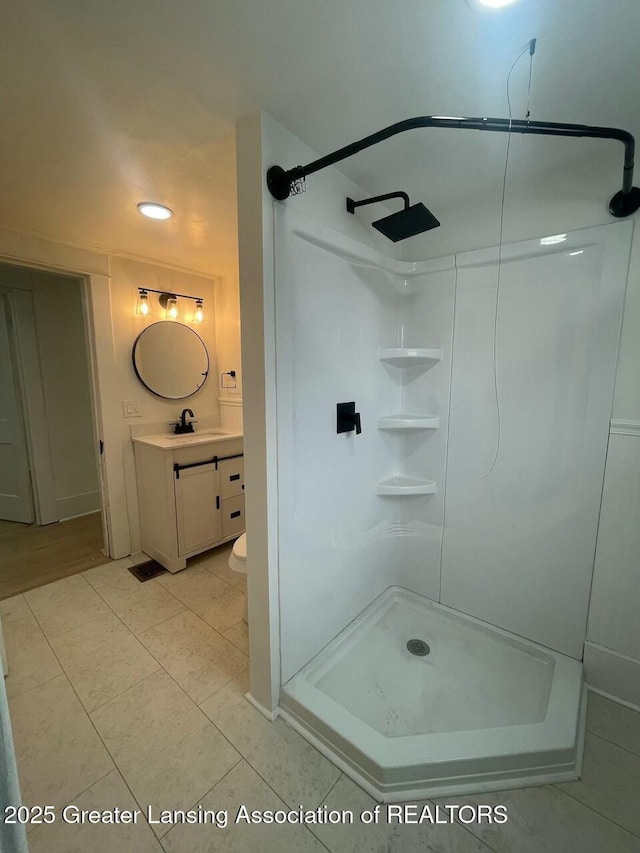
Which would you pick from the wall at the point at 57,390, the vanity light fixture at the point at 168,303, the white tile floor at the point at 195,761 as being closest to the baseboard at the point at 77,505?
the wall at the point at 57,390

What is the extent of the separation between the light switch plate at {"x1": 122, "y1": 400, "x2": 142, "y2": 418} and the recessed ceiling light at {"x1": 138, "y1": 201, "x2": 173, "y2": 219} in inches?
51.0

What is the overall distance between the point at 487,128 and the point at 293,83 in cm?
61

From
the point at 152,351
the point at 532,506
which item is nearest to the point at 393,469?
the point at 532,506

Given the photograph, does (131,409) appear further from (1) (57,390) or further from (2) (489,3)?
(2) (489,3)

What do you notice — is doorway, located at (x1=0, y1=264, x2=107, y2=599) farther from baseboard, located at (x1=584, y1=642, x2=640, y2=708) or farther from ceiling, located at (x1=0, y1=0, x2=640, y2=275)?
baseboard, located at (x1=584, y1=642, x2=640, y2=708)

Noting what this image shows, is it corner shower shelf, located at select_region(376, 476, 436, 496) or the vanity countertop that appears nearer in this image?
corner shower shelf, located at select_region(376, 476, 436, 496)

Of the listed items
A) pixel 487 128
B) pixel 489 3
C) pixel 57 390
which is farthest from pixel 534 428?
pixel 57 390

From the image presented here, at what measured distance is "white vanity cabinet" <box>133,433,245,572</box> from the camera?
232 cm

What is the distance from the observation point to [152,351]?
2.62 meters

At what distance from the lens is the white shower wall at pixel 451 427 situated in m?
1.38

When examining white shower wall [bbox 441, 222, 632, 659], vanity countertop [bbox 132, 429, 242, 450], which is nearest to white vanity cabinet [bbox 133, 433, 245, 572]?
vanity countertop [bbox 132, 429, 242, 450]

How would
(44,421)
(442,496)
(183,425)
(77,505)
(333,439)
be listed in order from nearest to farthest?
(333,439), (442,496), (183,425), (44,421), (77,505)

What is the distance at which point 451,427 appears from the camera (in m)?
1.82

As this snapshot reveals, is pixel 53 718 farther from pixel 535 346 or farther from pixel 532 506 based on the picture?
pixel 535 346
